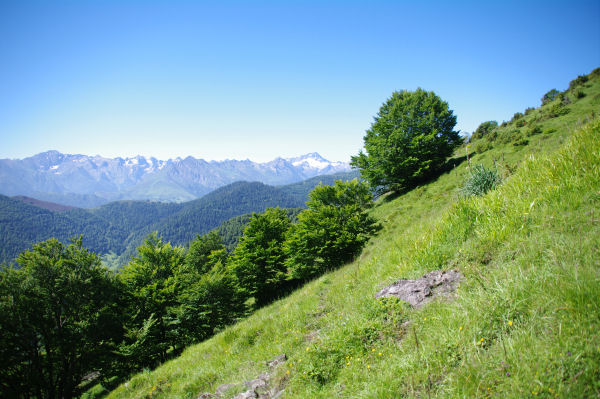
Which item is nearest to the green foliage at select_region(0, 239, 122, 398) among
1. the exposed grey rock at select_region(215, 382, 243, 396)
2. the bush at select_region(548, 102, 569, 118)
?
the exposed grey rock at select_region(215, 382, 243, 396)

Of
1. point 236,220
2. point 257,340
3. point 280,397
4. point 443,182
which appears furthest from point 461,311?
point 236,220

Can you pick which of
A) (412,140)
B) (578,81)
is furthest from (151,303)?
(578,81)

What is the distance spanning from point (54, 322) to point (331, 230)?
24.2 m

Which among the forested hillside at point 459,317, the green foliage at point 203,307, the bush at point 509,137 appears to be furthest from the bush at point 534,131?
the green foliage at point 203,307

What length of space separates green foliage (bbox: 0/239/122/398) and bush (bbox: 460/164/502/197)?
2765cm

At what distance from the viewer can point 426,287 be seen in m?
4.26

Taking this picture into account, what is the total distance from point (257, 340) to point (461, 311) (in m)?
5.64

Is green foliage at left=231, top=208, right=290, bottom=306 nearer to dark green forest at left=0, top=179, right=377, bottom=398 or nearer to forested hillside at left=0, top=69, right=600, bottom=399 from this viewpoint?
dark green forest at left=0, top=179, right=377, bottom=398

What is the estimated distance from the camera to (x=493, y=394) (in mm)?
2066

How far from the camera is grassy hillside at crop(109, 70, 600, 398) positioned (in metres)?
2.12

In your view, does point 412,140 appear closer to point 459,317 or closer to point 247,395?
point 459,317

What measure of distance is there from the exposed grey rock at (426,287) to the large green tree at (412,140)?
2428 cm

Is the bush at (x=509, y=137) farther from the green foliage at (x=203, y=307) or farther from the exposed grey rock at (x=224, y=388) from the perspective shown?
the green foliage at (x=203, y=307)

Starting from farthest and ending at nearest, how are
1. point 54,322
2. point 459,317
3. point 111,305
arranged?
point 111,305 → point 54,322 → point 459,317
